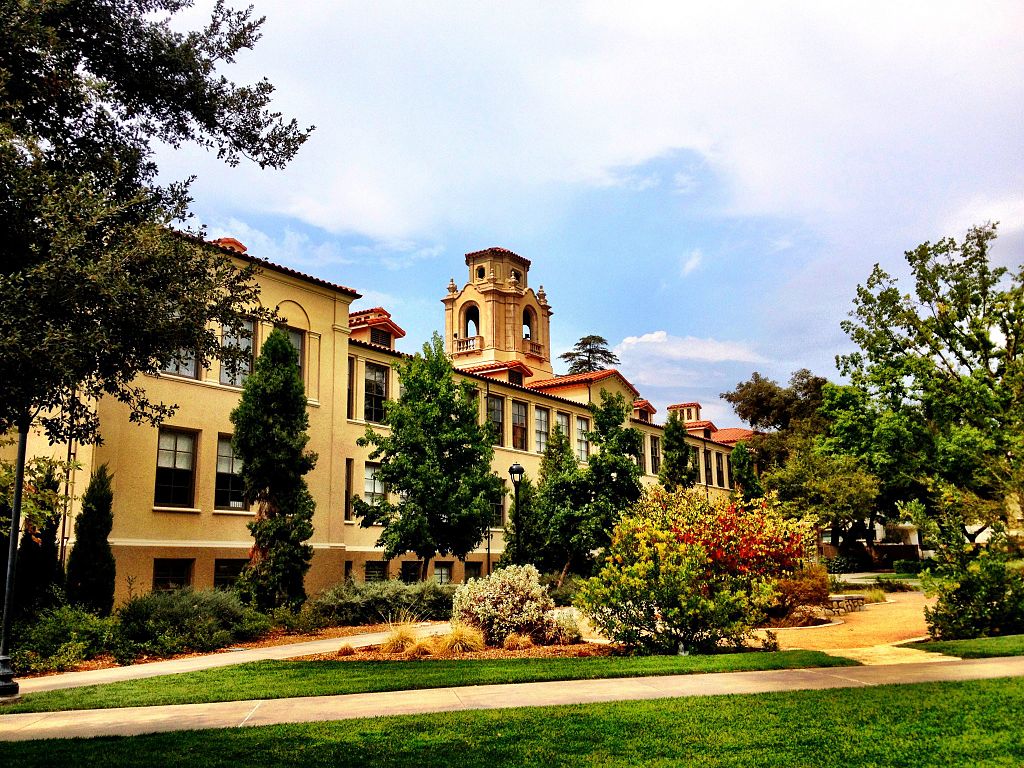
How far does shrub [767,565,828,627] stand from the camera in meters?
19.9

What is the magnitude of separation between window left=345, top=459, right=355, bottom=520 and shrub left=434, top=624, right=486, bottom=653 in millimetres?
14896

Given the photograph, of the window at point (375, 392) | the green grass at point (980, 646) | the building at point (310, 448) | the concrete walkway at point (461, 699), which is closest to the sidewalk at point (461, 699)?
the concrete walkway at point (461, 699)

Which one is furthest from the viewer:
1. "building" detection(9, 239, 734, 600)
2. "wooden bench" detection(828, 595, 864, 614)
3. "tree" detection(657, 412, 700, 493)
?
"tree" detection(657, 412, 700, 493)

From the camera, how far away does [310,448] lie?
26.1 m

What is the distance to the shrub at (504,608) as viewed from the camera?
15.4 m

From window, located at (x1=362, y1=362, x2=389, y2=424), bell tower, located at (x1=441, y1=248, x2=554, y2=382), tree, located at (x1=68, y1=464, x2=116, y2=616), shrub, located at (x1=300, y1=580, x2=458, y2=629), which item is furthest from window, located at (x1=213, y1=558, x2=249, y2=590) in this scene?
bell tower, located at (x1=441, y1=248, x2=554, y2=382)

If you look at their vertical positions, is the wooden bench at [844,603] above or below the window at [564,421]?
below

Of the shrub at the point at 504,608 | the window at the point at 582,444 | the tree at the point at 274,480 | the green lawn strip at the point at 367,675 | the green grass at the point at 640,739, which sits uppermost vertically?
the window at the point at 582,444

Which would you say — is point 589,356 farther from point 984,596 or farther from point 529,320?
point 984,596

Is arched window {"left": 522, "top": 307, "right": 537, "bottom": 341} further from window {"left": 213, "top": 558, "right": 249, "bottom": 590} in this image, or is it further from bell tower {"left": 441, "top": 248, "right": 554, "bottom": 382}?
window {"left": 213, "top": 558, "right": 249, "bottom": 590}

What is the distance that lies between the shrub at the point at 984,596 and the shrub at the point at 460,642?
8145mm

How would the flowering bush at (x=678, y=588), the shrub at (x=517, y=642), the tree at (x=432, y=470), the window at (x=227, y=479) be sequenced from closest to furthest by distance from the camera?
1. the flowering bush at (x=678, y=588)
2. the shrub at (x=517, y=642)
3. the window at (x=227, y=479)
4. the tree at (x=432, y=470)

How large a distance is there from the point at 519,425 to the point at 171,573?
20603mm

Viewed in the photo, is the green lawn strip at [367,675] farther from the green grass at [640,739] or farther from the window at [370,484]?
the window at [370,484]
